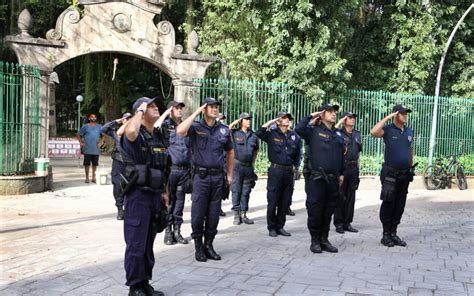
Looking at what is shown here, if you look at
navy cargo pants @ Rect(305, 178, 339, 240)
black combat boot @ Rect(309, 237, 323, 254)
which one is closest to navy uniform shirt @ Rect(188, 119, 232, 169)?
navy cargo pants @ Rect(305, 178, 339, 240)

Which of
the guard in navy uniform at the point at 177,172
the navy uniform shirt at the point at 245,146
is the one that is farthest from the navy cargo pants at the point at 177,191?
the navy uniform shirt at the point at 245,146

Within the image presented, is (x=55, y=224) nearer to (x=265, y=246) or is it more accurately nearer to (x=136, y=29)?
(x=265, y=246)

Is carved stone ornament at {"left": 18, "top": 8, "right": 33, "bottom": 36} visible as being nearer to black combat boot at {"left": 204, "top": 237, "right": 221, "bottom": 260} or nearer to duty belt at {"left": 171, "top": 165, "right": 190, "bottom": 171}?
duty belt at {"left": 171, "top": 165, "right": 190, "bottom": 171}

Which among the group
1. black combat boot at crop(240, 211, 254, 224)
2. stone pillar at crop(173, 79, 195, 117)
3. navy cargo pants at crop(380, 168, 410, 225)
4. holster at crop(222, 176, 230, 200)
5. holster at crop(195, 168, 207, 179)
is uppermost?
stone pillar at crop(173, 79, 195, 117)

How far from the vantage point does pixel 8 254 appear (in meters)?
6.33

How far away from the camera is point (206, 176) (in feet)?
20.4

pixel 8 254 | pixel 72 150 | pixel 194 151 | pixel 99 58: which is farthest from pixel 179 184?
pixel 99 58

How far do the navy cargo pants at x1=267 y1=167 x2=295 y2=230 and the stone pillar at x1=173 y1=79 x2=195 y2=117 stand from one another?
596 centimetres

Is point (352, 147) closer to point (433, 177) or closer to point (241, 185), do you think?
point (241, 185)

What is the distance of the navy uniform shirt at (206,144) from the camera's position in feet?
20.6

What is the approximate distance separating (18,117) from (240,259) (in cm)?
756

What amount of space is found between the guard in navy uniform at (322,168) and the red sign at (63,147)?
12.3 meters

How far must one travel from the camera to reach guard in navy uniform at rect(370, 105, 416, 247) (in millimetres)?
7395

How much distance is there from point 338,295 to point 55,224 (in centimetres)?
518
